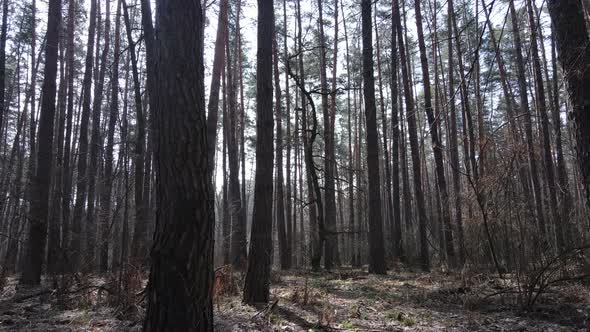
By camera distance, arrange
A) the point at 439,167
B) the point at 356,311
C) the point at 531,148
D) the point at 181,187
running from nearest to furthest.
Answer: the point at 181,187 < the point at 356,311 < the point at 531,148 < the point at 439,167

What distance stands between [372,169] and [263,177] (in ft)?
15.3

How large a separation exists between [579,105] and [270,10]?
3989mm

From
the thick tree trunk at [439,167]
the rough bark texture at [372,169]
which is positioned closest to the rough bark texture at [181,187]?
the thick tree trunk at [439,167]

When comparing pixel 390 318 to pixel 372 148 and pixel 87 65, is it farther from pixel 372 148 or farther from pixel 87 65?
pixel 87 65

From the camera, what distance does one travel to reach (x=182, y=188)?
281 cm

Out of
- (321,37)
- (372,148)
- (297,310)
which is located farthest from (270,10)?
(321,37)

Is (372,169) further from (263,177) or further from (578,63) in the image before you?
(578,63)

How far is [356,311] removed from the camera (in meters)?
4.99

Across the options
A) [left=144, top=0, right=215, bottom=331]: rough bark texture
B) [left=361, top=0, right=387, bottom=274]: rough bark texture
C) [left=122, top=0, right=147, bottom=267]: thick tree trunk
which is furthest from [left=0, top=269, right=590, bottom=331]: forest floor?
[left=361, top=0, right=387, bottom=274]: rough bark texture

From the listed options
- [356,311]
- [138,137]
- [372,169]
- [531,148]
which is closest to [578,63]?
[531,148]

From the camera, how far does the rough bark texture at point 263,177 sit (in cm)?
524

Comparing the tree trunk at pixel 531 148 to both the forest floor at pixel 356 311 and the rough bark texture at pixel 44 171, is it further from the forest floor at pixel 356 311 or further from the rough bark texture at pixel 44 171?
the rough bark texture at pixel 44 171

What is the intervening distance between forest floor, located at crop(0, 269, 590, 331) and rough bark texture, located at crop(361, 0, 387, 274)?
3.12 meters

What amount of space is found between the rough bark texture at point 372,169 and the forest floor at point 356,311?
312 cm
